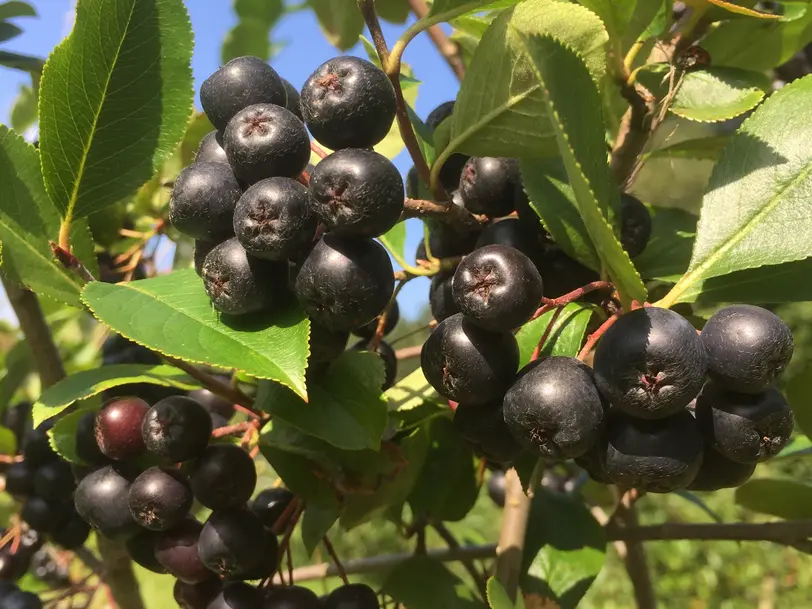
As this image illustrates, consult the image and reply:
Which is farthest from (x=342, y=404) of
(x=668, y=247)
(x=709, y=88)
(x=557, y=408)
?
(x=709, y=88)

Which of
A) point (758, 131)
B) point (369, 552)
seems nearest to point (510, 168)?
point (758, 131)

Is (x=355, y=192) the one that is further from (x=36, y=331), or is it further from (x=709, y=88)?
(x=36, y=331)

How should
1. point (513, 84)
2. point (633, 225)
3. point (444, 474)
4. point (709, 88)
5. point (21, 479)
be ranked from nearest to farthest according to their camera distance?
point (513, 84) → point (633, 225) → point (709, 88) → point (444, 474) → point (21, 479)

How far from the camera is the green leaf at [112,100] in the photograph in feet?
2.65

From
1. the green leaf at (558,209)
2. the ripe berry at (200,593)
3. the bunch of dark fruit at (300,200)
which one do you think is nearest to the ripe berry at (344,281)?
the bunch of dark fruit at (300,200)

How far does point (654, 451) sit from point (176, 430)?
603 millimetres

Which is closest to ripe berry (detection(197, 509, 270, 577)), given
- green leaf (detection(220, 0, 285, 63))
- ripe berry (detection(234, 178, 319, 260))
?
ripe berry (detection(234, 178, 319, 260))

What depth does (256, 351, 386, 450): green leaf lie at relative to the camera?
82cm

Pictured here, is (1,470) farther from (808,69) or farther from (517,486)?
(808,69)

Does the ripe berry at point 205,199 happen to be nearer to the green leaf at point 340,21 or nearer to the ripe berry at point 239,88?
the ripe berry at point 239,88

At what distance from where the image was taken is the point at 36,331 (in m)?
1.29

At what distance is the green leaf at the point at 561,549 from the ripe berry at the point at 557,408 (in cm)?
54

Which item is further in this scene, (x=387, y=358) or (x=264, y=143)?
(x=387, y=358)

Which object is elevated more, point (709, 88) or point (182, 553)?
point (709, 88)
